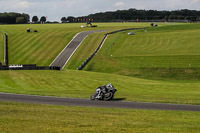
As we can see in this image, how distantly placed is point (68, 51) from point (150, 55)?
21943 millimetres

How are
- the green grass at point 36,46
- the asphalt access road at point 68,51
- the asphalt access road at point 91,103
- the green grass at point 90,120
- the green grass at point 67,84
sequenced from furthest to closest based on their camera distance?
the green grass at point 36,46
the asphalt access road at point 68,51
the green grass at point 67,84
the asphalt access road at point 91,103
the green grass at point 90,120

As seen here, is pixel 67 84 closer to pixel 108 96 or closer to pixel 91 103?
pixel 108 96

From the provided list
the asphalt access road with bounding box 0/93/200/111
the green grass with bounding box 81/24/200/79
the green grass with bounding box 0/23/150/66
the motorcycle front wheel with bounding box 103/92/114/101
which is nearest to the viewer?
the asphalt access road with bounding box 0/93/200/111

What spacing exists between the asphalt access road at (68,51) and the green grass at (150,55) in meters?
6.71

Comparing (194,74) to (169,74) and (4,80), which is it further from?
(4,80)

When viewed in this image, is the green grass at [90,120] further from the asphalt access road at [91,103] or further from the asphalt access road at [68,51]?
the asphalt access road at [68,51]

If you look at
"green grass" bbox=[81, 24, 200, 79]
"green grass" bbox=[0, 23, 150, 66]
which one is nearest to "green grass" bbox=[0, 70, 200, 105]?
"green grass" bbox=[81, 24, 200, 79]

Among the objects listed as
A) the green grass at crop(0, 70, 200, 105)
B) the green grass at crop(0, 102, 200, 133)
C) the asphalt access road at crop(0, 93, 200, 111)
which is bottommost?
the green grass at crop(0, 70, 200, 105)

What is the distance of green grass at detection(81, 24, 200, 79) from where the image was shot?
69.6 metres

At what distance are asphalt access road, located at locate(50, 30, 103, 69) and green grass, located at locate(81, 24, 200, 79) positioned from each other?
22.0 ft

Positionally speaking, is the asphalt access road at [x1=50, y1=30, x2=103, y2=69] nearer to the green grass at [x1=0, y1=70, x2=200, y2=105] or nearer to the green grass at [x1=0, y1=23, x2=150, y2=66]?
the green grass at [x1=0, y1=23, x2=150, y2=66]

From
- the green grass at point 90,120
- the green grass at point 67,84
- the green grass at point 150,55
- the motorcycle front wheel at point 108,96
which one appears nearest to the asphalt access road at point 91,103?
the motorcycle front wheel at point 108,96

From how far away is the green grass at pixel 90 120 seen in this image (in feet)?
58.0

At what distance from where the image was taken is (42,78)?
51.9m
